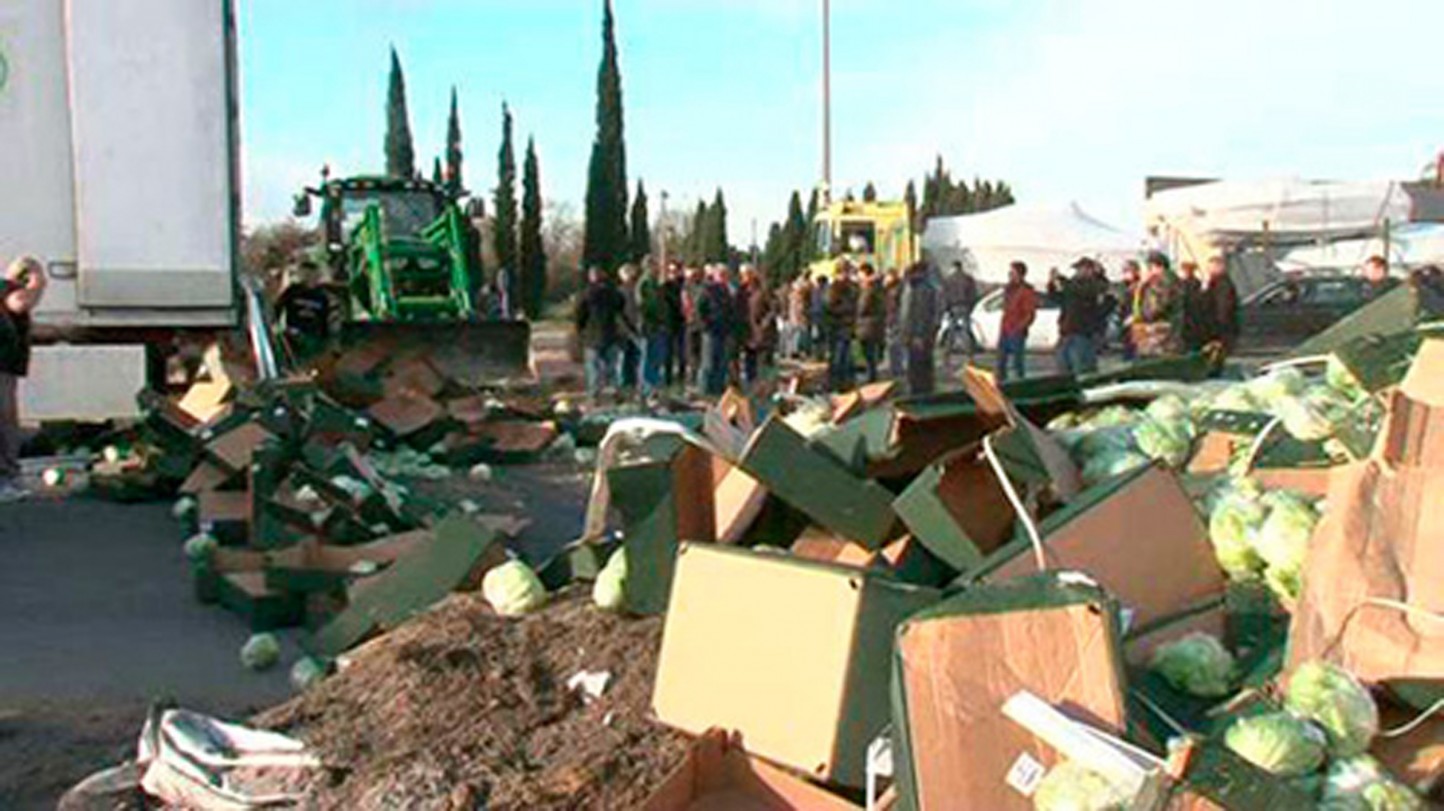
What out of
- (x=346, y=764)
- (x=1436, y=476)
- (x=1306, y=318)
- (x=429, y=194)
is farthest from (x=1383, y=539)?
(x=1306, y=318)

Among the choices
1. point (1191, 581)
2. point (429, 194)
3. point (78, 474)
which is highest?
point (429, 194)

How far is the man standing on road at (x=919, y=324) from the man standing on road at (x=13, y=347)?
933 centimetres

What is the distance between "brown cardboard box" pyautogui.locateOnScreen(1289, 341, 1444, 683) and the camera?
3.12m

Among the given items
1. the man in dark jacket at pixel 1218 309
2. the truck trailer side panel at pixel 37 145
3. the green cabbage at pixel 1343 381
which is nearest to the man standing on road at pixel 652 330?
the man in dark jacket at pixel 1218 309

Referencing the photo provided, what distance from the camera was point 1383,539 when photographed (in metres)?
3.29

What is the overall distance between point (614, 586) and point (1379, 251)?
95.3 ft

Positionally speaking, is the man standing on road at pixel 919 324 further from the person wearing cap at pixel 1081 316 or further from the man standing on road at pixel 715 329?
the man standing on road at pixel 715 329

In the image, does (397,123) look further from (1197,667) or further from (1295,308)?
(1197,667)

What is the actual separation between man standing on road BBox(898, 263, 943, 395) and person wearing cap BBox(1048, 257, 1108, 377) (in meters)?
1.40

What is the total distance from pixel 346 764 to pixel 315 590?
104 inches

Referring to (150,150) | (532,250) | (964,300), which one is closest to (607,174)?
(532,250)

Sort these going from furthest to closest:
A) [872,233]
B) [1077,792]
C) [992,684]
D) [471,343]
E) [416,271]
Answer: [872,233] → [416,271] → [471,343] → [992,684] → [1077,792]

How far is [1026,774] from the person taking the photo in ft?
9.52

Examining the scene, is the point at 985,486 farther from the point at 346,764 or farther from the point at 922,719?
the point at 346,764
